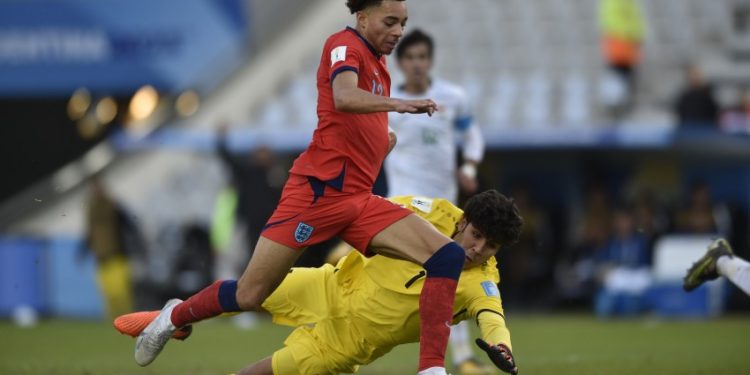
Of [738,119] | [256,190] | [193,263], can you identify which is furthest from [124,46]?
[738,119]

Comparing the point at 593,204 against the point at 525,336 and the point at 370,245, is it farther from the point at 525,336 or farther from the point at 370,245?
the point at 370,245

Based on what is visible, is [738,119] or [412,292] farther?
[738,119]

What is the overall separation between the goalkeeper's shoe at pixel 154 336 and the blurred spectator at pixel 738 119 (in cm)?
1095

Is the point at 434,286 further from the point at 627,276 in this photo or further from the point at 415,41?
the point at 627,276

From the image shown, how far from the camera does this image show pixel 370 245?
689cm

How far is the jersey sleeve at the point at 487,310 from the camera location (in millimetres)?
6645

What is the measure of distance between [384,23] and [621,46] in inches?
499

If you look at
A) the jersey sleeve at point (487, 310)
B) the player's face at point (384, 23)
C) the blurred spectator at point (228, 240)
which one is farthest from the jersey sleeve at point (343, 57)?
the blurred spectator at point (228, 240)

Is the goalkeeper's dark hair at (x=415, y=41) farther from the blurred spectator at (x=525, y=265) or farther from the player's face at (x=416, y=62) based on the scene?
the blurred spectator at (x=525, y=265)

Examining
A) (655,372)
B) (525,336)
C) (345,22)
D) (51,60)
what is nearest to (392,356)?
(525,336)

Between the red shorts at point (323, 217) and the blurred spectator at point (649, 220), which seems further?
the blurred spectator at point (649, 220)

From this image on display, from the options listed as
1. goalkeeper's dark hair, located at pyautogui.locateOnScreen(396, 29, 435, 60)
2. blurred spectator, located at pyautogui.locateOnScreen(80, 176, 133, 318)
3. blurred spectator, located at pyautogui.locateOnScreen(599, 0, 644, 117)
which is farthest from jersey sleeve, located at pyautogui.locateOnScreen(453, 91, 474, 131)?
blurred spectator, located at pyautogui.locateOnScreen(599, 0, 644, 117)

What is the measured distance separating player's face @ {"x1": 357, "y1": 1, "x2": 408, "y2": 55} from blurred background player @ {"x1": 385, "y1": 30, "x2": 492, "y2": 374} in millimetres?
2898

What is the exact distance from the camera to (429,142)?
10.0 meters
